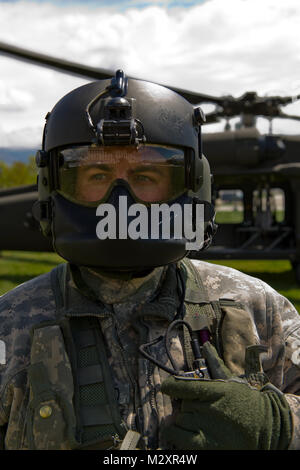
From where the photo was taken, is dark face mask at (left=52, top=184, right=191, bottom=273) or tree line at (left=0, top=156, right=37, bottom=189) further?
tree line at (left=0, top=156, right=37, bottom=189)

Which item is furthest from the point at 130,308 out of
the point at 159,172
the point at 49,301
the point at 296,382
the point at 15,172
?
the point at 15,172

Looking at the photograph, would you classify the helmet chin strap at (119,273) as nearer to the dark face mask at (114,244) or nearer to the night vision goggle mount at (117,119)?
the dark face mask at (114,244)

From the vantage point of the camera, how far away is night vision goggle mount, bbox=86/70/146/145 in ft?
5.53

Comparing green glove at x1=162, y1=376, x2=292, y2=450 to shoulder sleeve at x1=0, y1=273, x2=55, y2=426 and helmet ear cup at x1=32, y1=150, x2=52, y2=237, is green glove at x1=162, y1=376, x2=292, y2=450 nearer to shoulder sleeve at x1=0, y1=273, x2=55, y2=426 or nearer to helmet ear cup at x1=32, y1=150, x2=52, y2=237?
shoulder sleeve at x1=0, y1=273, x2=55, y2=426

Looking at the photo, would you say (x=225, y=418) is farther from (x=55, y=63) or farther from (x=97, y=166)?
(x=55, y=63)

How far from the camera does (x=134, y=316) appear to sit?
1.73m

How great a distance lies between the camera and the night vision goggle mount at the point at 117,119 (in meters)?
1.68

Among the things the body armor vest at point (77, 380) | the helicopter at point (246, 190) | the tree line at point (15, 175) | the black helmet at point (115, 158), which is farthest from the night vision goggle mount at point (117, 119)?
the tree line at point (15, 175)

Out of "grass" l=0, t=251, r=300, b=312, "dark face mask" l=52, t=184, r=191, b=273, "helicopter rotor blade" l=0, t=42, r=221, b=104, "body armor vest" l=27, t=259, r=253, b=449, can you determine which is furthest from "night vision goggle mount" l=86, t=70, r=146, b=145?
"helicopter rotor blade" l=0, t=42, r=221, b=104

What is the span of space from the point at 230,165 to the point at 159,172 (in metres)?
→ 7.84

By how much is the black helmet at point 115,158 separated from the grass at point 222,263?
5742 mm

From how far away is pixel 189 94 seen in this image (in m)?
9.17

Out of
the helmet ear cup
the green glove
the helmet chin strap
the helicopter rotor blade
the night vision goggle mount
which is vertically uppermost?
the helicopter rotor blade

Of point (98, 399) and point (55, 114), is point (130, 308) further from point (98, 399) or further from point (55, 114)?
point (55, 114)
